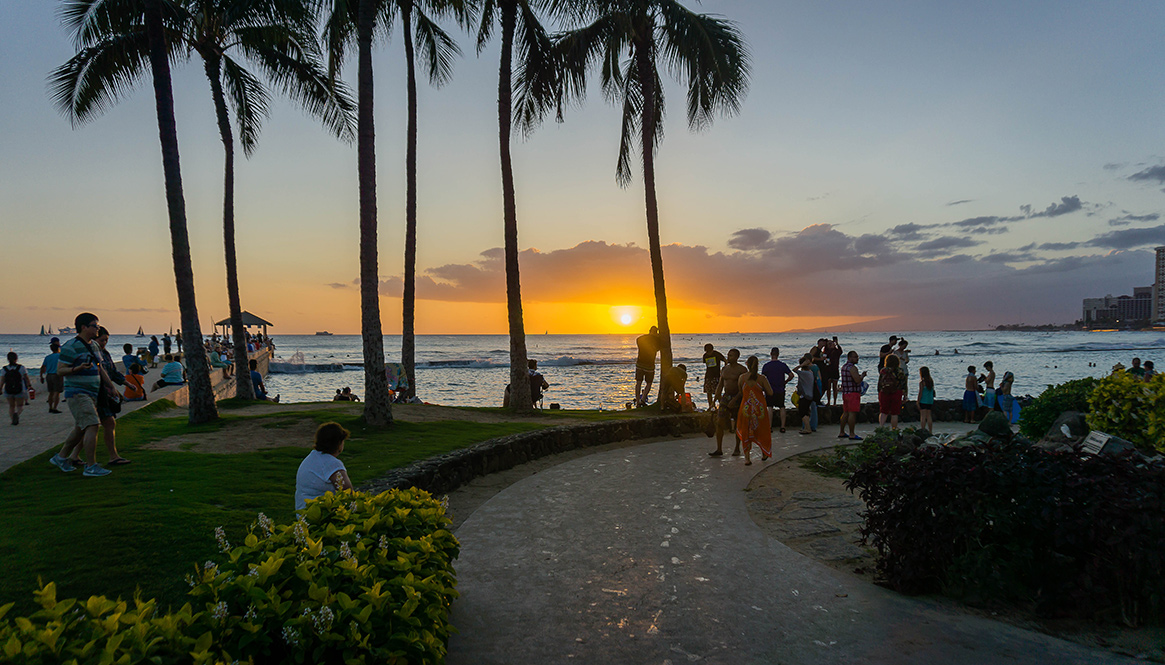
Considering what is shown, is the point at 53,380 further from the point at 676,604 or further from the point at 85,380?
the point at 676,604

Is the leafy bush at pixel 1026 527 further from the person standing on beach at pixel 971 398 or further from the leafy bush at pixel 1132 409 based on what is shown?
the person standing on beach at pixel 971 398

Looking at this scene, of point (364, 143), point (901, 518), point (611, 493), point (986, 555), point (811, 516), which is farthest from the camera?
point (364, 143)

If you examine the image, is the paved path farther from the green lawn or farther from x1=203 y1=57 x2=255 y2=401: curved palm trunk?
x1=203 y1=57 x2=255 y2=401: curved palm trunk

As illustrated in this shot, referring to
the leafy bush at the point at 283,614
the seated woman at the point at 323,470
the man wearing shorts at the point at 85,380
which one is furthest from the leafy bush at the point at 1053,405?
the man wearing shorts at the point at 85,380

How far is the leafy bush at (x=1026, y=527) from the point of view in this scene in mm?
3699

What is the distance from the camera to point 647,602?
166 inches

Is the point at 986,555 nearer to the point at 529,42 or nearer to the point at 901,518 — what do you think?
the point at 901,518

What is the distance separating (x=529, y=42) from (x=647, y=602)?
13.9 m

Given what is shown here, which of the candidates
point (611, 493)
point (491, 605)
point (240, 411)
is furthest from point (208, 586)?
point (240, 411)

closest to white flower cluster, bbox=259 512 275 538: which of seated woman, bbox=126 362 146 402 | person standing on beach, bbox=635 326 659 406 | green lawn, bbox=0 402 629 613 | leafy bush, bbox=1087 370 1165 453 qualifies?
green lawn, bbox=0 402 629 613

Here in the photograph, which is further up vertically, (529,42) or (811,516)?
(529,42)

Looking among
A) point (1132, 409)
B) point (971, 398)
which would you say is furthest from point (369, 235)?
point (971, 398)

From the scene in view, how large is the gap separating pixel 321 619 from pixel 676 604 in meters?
2.63

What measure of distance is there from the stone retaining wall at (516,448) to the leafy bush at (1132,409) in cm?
714
